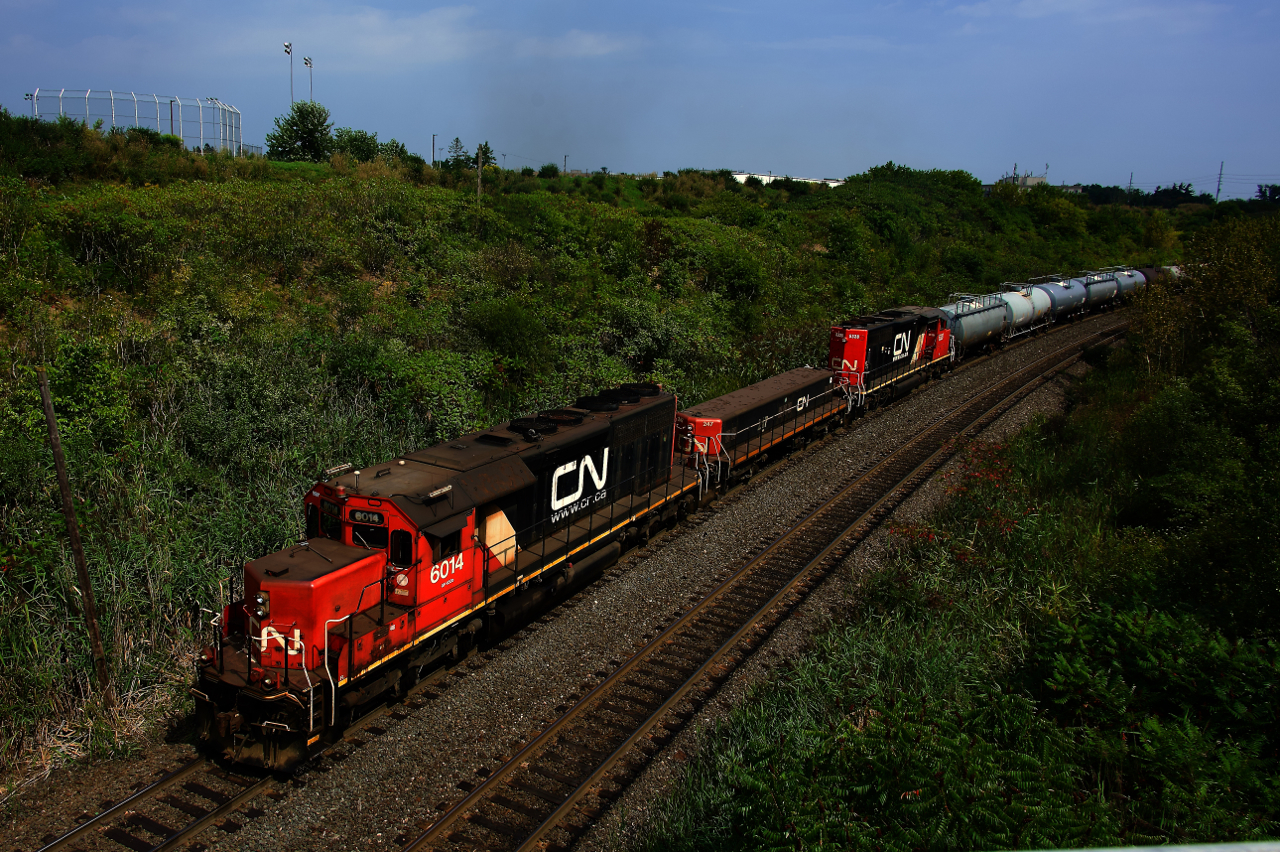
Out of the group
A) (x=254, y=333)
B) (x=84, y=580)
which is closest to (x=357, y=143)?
(x=254, y=333)

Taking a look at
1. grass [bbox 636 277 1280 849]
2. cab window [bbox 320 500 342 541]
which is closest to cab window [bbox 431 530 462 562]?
cab window [bbox 320 500 342 541]

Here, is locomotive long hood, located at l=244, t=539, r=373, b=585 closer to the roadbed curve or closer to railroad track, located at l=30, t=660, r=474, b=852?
railroad track, located at l=30, t=660, r=474, b=852

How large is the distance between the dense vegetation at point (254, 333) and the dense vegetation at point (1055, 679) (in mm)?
8140

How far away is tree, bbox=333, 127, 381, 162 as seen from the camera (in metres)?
46.4

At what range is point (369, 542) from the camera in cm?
952

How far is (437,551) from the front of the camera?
31.8 ft

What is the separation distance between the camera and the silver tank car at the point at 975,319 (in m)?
30.1

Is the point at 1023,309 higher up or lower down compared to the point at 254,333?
higher up

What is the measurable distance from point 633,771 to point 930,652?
447cm

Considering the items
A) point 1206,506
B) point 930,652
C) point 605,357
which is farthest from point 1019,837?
point 605,357

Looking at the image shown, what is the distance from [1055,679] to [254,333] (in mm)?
18210

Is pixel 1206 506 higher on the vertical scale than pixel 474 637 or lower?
higher

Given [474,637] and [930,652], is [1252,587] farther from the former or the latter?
[474,637]

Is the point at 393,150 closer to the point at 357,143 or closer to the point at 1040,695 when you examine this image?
the point at 357,143
